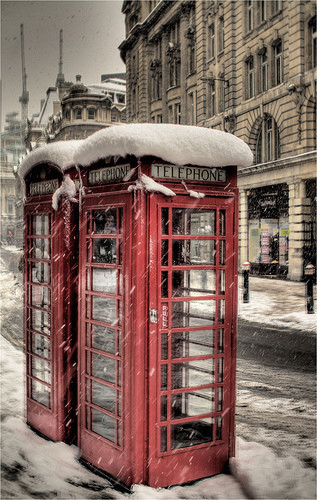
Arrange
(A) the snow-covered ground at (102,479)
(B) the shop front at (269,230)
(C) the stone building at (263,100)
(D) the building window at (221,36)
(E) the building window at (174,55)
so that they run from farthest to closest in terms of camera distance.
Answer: (E) the building window at (174,55) → (D) the building window at (221,36) → (B) the shop front at (269,230) → (C) the stone building at (263,100) → (A) the snow-covered ground at (102,479)

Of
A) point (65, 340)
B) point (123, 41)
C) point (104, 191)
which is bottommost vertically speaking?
point (65, 340)

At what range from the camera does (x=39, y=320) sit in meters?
5.07

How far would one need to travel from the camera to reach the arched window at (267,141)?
2403 cm

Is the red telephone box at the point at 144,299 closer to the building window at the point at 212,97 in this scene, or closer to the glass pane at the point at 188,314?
the glass pane at the point at 188,314

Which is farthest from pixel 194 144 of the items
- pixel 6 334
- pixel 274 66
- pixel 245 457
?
pixel 274 66

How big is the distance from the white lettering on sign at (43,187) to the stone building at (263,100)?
17.4m

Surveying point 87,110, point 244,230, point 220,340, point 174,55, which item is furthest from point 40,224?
point 87,110

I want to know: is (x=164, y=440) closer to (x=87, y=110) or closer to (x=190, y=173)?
(x=190, y=173)

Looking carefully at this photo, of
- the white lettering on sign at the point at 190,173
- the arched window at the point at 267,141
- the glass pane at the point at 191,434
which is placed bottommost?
the glass pane at the point at 191,434

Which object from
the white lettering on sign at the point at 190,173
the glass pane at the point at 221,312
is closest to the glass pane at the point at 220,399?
the glass pane at the point at 221,312

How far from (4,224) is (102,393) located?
99.5 m

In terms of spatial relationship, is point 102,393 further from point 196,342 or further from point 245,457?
point 245,457

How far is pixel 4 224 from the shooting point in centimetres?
9894

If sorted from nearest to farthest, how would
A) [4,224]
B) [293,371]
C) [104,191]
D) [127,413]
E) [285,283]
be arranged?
[127,413], [104,191], [293,371], [285,283], [4,224]
